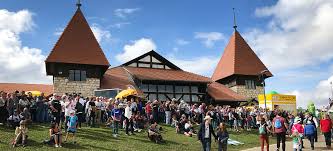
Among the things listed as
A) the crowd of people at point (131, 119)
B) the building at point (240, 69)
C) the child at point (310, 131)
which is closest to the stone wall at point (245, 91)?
the building at point (240, 69)

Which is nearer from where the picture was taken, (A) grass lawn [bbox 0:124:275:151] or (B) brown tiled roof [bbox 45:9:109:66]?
(A) grass lawn [bbox 0:124:275:151]

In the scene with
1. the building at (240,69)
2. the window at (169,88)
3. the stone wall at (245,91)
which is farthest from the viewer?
the building at (240,69)

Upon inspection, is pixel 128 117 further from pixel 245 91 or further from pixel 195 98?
pixel 245 91

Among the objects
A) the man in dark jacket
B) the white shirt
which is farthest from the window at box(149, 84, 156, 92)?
the man in dark jacket

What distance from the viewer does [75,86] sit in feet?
103

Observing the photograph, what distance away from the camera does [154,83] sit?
3416 cm

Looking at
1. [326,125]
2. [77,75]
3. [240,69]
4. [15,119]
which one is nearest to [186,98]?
[77,75]

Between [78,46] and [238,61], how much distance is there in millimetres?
19186

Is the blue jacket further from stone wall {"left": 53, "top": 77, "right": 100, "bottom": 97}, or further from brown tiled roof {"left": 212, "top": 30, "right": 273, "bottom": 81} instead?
brown tiled roof {"left": 212, "top": 30, "right": 273, "bottom": 81}

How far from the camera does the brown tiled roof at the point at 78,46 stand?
31.6 metres

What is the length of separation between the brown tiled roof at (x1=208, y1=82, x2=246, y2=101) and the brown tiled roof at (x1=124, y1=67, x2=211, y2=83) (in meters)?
1.84

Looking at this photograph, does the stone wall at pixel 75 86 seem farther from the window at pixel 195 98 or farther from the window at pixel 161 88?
the window at pixel 195 98

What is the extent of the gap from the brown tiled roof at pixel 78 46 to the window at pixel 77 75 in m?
0.83

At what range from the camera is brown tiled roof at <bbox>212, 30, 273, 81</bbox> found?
A: 43.1 metres
